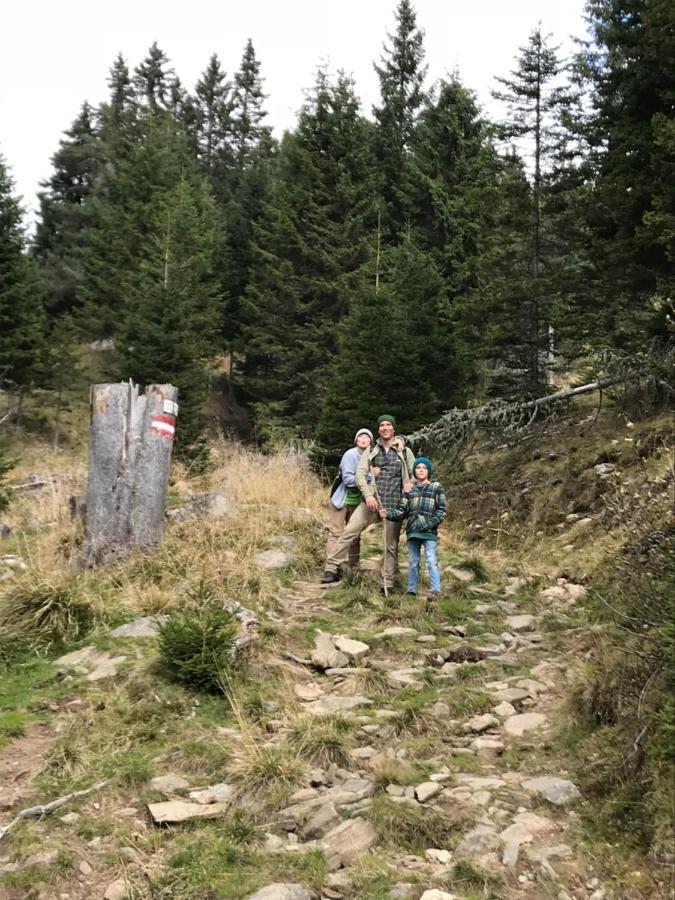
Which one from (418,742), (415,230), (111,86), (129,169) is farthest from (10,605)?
(111,86)

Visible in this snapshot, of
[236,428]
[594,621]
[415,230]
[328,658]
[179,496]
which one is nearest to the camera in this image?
[328,658]

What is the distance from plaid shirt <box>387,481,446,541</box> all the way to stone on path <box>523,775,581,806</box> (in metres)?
3.91

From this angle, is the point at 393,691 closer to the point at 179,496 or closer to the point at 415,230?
the point at 179,496

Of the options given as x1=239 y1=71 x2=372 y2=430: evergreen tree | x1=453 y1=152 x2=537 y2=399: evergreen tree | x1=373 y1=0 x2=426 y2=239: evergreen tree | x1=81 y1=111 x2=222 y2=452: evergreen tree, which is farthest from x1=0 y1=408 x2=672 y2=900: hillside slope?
x1=373 y1=0 x2=426 y2=239: evergreen tree

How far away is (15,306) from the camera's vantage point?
23.0 meters

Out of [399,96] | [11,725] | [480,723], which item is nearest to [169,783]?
[11,725]

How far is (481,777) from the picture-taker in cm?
416

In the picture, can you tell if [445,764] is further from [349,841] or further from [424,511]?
[424,511]

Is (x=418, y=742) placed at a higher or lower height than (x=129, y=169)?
lower

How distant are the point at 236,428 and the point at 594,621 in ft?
76.0

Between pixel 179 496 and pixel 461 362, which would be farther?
pixel 461 362

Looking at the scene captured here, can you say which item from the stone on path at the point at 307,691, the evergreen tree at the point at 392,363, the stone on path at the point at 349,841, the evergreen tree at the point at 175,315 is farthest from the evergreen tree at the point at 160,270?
the stone on path at the point at 349,841

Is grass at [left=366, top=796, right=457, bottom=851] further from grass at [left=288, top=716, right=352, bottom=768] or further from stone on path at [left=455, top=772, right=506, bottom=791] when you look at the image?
grass at [left=288, top=716, right=352, bottom=768]

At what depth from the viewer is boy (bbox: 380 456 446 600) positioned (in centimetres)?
Result: 782
